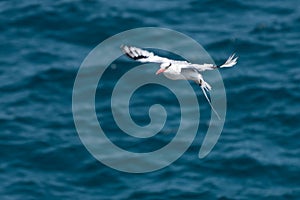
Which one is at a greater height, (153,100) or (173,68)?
(153,100)

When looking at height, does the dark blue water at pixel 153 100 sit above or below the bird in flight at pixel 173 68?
above

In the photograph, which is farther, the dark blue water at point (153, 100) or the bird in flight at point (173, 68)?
the dark blue water at point (153, 100)

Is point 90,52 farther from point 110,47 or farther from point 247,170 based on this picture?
point 247,170

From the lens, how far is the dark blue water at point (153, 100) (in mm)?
36156

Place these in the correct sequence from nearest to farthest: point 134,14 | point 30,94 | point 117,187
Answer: point 117,187, point 30,94, point 134,14

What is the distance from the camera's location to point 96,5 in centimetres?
4266

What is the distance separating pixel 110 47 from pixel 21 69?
12.9 ft

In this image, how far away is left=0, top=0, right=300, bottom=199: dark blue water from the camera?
3616 centimetres

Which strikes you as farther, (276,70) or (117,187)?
(276,70)

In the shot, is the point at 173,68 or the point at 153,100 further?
the point at 153,100

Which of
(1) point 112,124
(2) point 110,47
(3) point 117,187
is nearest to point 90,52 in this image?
(2) point 110,47

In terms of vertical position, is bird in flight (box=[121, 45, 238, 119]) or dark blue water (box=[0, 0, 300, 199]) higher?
dark blue water (box=[0, 0, 300, 199])

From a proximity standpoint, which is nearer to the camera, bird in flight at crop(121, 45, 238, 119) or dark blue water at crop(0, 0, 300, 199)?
bird in flight at crop(121, 45, 238, 119)

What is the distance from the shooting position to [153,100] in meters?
38.8
